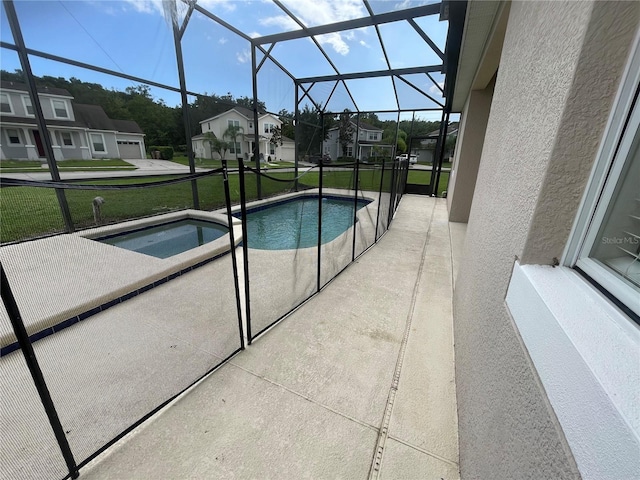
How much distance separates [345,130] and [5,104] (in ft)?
34.5

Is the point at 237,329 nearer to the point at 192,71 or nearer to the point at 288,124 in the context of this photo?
the point at 192,71

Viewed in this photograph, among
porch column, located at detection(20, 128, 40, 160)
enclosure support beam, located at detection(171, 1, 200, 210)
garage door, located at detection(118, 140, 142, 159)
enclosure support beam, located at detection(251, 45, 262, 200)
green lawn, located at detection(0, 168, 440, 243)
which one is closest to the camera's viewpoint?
green lawn, located at detection(0, 168, 440, 243)

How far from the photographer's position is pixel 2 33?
11.7ft

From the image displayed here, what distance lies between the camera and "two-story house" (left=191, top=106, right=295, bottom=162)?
6.84 meters

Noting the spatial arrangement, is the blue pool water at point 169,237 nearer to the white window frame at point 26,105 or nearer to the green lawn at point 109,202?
the green lawn at point 109,202

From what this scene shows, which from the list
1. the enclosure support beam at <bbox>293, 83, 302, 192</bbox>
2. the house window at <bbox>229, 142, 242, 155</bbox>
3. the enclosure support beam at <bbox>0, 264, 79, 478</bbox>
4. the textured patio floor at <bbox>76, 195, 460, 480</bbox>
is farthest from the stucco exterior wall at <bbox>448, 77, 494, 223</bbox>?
the enclosure support beam at <bbox>0, 264, 79, 478</bbox>

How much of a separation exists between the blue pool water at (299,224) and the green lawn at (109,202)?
21.0 inches

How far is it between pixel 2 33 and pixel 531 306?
631cm

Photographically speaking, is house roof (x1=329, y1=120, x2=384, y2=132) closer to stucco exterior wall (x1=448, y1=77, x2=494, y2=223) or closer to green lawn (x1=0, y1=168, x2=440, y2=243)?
stucco exterior wall (x1=448, y1=77, x2=494, y2=223)

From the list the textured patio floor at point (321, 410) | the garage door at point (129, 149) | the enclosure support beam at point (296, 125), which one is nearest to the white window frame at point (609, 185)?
the textured patio floor at point (321, 410)

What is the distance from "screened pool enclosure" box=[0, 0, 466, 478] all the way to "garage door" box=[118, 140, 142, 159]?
61mm

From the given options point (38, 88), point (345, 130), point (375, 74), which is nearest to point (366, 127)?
point (345, 130)

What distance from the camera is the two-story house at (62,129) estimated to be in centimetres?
384

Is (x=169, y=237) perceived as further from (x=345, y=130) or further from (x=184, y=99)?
(x=345, y=130)
